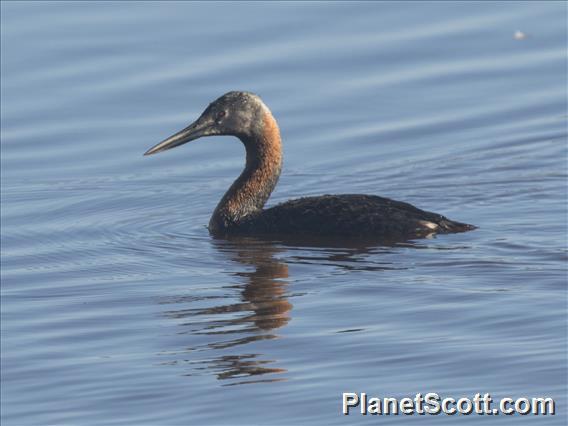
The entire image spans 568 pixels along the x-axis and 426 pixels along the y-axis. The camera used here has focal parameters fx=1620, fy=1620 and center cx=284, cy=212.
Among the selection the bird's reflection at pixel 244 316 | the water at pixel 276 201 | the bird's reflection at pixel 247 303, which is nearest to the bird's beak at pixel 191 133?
the water at pixel 276 201

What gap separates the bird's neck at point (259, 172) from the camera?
13.8 metres

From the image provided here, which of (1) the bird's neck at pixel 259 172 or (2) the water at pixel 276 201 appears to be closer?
(2) the water at pixel 276 201

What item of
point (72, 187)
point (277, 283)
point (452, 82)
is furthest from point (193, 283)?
point (452, 82)

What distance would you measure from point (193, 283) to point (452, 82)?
6549 millimetres

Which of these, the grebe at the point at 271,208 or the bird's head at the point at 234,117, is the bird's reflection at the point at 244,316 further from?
the bird's head at the point at 234,117

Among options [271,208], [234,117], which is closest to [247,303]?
[271,208]

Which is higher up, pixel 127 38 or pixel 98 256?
pixel 127 38

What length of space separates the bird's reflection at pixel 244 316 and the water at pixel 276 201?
26 millimetres

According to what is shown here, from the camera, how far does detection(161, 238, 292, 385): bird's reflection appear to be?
31.0 feet

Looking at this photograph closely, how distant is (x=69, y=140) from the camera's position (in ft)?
53.1

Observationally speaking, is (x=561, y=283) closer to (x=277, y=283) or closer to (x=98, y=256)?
(x=277, y=283)

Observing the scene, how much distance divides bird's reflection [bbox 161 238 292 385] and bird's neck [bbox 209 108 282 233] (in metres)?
0.96

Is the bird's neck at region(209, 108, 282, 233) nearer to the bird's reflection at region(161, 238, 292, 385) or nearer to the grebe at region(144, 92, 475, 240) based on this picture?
the grebe at region(144, 92, 475, 240)

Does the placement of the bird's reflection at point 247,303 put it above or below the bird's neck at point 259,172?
below
